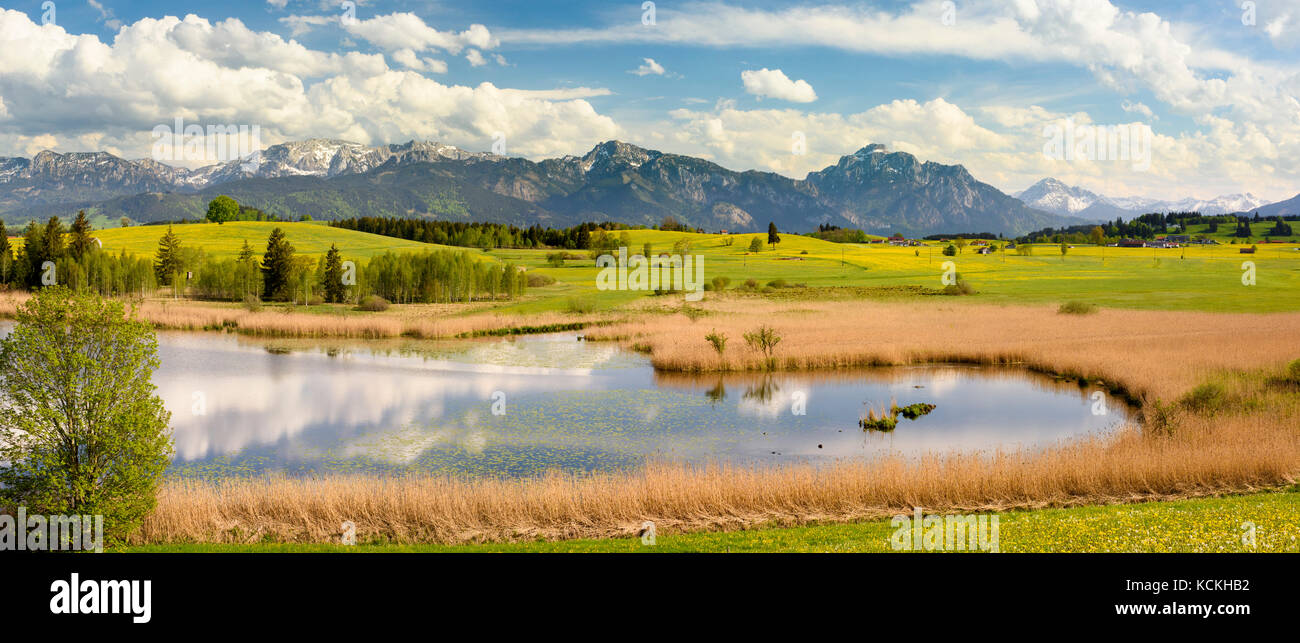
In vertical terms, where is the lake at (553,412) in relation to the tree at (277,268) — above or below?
below

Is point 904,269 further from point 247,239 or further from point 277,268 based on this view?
point 247,239

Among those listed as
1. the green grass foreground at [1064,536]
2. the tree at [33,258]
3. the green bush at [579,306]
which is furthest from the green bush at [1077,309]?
the tree at [33,258]

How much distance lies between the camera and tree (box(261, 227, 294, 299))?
99188 millimetres

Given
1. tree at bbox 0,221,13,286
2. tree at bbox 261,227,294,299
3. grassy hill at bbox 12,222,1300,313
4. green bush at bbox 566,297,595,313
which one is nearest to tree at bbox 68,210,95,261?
tree at bbox 0,221,13,286

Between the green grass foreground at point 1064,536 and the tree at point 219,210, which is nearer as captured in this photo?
the green grass foreground at point 1064,536

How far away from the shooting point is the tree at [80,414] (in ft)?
57.0

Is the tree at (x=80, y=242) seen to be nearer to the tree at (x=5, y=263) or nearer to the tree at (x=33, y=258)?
the tree at (x=33, y=258)

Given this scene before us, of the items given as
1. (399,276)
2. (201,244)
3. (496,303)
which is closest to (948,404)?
(496,303)

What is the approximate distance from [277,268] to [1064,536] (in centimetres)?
10110

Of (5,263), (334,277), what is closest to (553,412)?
(334,277)

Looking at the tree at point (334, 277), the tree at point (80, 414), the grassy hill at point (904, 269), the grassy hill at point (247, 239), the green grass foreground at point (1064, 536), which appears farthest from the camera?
the grassy hill at point (247, 239)

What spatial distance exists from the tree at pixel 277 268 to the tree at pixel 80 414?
3417 inches

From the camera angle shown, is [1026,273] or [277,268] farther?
[1026,273]

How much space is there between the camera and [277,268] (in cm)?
9956
